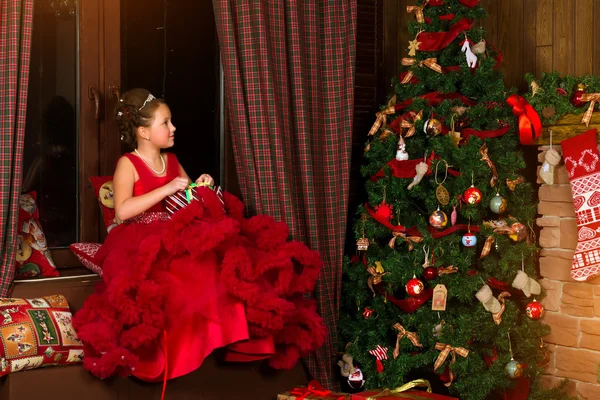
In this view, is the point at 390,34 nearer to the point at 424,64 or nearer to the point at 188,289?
the point at 424,64

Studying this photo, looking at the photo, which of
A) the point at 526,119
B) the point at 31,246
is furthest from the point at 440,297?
the point at 31,246

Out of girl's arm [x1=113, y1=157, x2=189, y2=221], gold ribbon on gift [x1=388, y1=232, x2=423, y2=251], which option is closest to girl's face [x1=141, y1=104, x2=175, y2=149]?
girl's arm [x1=113, y1=157, x2=189, y2=221]

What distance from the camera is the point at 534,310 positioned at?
316cm

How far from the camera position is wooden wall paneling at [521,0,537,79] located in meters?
3.42

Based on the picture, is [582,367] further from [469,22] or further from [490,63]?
[469,22]

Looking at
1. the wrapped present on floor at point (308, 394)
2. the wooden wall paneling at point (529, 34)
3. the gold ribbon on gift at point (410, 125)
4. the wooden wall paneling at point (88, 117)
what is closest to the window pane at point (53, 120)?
the wooden wall paneling at point (88, 117)

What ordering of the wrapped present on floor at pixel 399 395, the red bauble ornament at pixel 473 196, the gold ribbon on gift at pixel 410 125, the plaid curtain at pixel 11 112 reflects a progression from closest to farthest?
the plaid curtain at pixel 11 112
the wrapped present on floor at pixel 399 395
the red bauble ornament at pixel 473 196
the gold ribbon on gift at pixel 410 125

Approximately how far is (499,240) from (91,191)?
180 cm

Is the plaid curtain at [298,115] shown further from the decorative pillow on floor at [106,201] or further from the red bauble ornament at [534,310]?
the red bauble ornament at [534,310]

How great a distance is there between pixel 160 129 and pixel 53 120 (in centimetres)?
57

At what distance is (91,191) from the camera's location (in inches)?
134

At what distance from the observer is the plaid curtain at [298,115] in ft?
11.0

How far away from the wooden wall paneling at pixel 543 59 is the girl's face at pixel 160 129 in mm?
1649

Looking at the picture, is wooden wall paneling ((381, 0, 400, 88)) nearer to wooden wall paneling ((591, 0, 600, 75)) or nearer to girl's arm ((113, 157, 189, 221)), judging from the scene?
wooden wall paneling ((591, 0, 600, 75))
